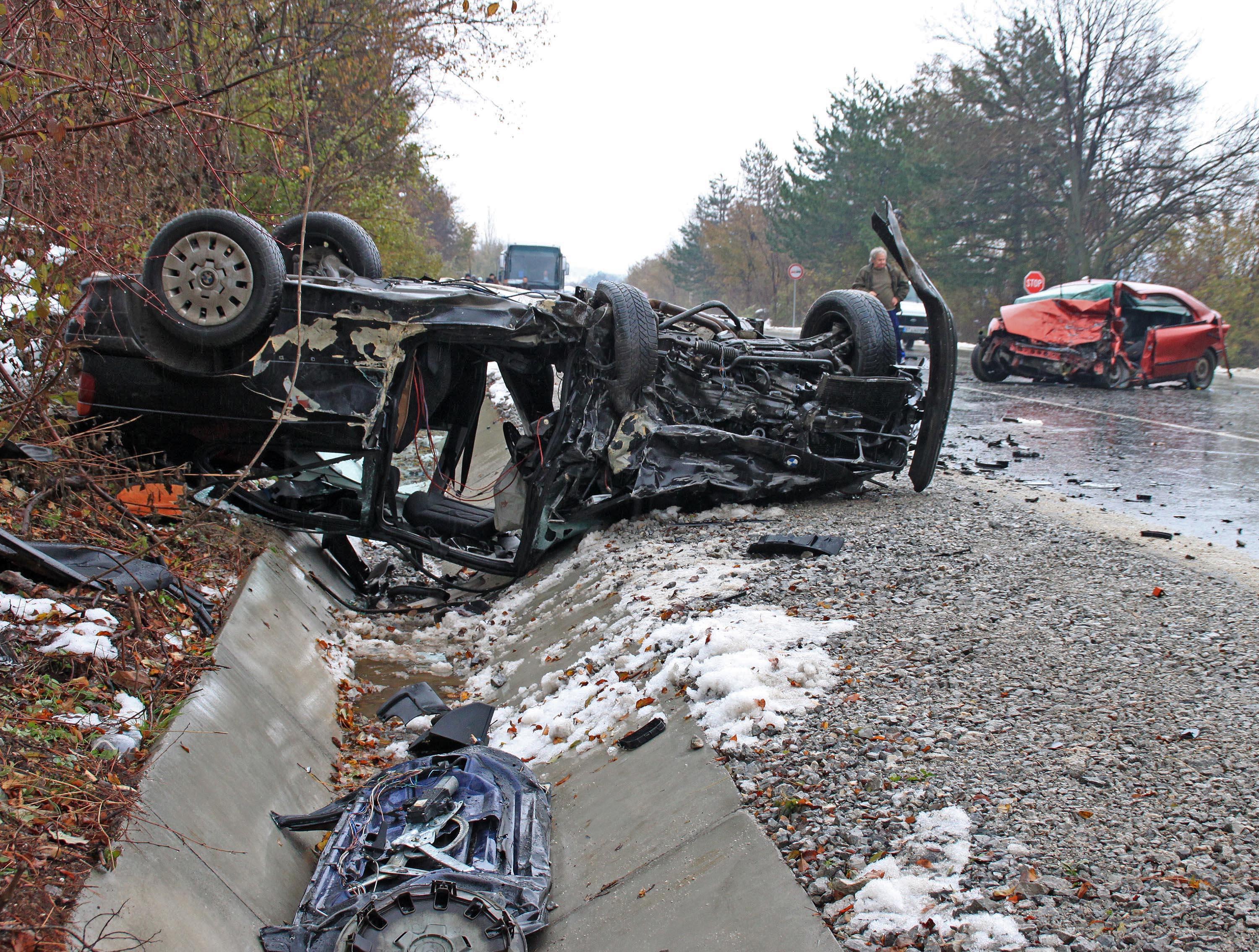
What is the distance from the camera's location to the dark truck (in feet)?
87.3

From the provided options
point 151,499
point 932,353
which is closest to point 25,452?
point 151,499

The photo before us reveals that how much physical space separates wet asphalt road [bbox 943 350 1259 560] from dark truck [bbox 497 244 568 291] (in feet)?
50.1

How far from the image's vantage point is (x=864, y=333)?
6637 mm

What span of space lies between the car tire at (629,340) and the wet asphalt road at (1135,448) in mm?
3476

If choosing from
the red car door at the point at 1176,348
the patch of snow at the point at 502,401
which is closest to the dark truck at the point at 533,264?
the patch of snow at the point at 502,401

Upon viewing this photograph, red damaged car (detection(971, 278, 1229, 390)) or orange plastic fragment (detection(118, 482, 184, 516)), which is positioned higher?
red damaged car (detection(971, 278, 1229, 390))

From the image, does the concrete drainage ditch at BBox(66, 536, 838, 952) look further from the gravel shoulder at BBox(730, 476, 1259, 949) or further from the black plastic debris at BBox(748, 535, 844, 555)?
the black plastic debris at BBox(748, 535, 844, 555)

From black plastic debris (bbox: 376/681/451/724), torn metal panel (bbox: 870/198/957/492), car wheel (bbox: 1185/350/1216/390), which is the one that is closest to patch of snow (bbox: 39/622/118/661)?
black plastic debris (bbox: 376/681/451/724)

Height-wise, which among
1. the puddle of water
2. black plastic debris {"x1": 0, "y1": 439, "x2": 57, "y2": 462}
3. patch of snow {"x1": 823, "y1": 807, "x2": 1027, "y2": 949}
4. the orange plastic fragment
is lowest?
the puddle of water

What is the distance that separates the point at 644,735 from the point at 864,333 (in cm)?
415

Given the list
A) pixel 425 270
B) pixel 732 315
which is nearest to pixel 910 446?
pixel 732 315

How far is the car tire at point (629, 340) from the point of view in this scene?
18.7 feet

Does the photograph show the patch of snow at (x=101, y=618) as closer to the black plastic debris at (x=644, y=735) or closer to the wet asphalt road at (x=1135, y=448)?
the black plastic debris at (x=644, y=735)

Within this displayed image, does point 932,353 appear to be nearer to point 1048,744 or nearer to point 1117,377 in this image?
point 1048,744
